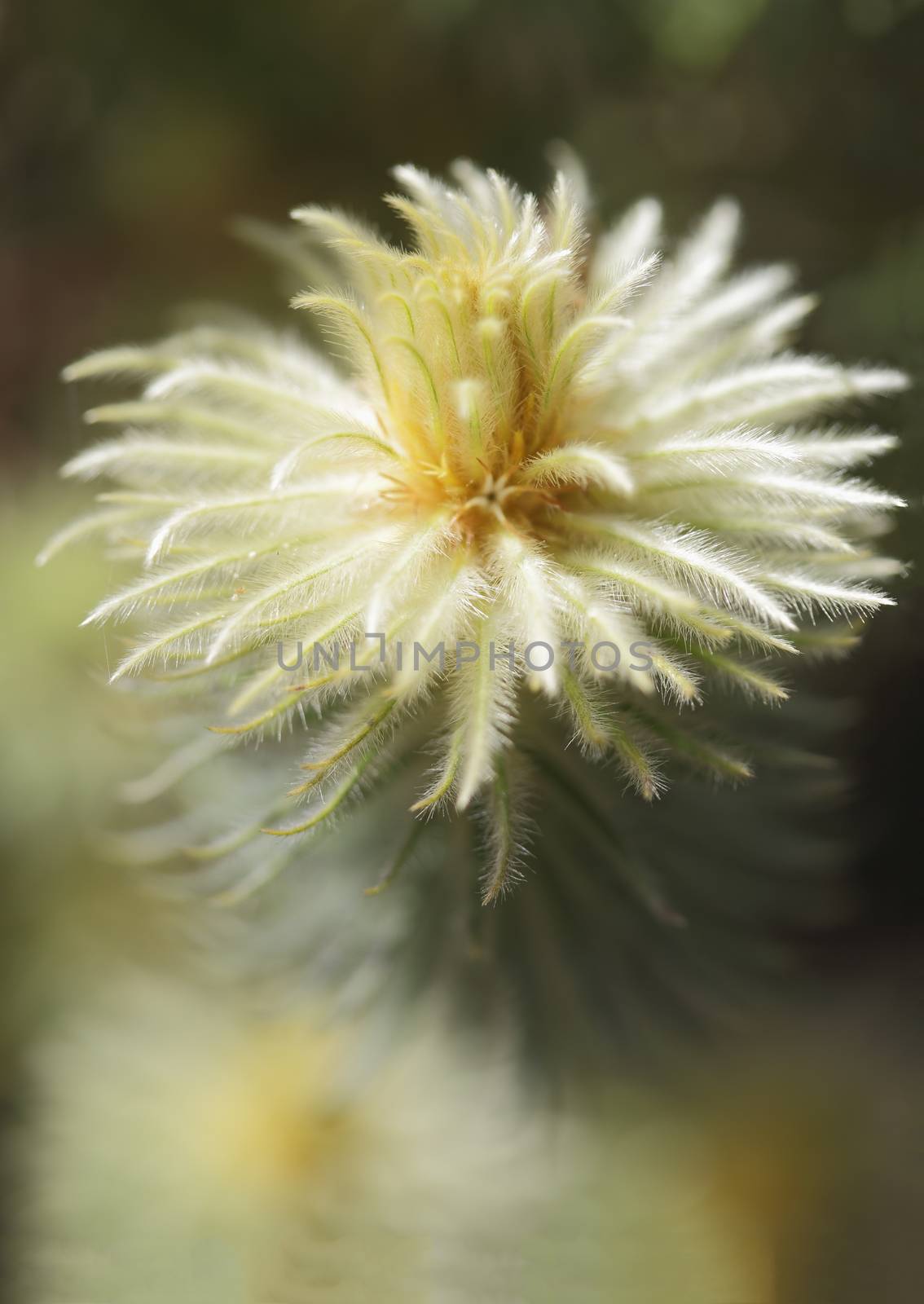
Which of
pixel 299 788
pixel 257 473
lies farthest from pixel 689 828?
pixel 257 473

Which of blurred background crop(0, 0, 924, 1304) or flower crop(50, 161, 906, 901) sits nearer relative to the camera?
flower crop(50, 161, 906, 901)

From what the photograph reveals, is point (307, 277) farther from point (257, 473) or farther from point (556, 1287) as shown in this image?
point (556, 1287)

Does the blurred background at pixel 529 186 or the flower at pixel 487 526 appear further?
the blurred background at pixel 529 186

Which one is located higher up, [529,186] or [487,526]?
[529,186]
